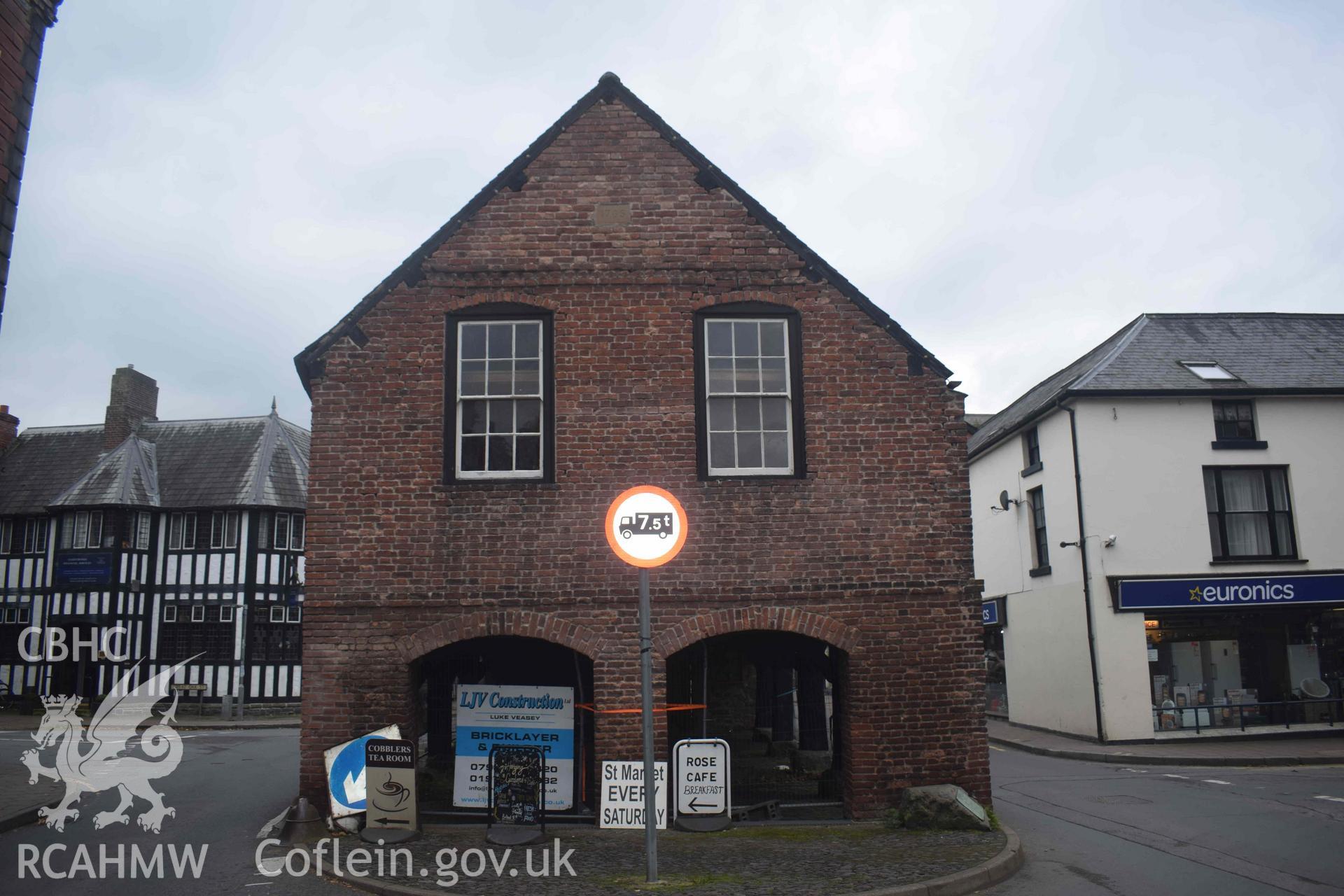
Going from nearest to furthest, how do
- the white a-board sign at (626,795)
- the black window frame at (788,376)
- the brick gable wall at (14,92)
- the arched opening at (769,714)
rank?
the brick gable wall at (14,92)
the white a-board sign at (626,795)
the black window frame at (788,376)
the arched opening at (769,714)

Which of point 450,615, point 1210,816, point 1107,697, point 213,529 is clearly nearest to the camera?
point 450,615

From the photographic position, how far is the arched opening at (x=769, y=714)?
1153 centimetres

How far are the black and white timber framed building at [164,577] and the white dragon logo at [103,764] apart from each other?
7.73m

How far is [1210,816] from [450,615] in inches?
355

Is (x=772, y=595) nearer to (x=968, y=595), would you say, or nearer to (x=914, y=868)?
(x=968, y=595)

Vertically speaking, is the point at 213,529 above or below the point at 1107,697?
above

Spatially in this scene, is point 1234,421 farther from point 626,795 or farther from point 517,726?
point 517,726

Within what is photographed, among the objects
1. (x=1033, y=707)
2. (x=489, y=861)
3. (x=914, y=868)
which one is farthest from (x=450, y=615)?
(x=1033, y=707)

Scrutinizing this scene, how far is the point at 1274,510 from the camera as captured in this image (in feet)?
70.1

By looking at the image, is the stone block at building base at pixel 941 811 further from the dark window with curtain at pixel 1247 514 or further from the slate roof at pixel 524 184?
the dark window with curtain at pixel 1247 514

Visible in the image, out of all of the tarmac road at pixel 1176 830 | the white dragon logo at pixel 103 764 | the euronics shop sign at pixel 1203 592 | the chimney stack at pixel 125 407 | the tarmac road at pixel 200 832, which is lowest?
the tarmac road at pixel 1176 830

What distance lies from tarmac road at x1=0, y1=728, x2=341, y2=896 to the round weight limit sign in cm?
362

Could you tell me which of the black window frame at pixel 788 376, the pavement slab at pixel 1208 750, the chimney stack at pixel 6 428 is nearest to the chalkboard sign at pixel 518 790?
the black window frame at pixel 788 376

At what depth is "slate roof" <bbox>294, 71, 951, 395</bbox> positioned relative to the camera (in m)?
11.4
